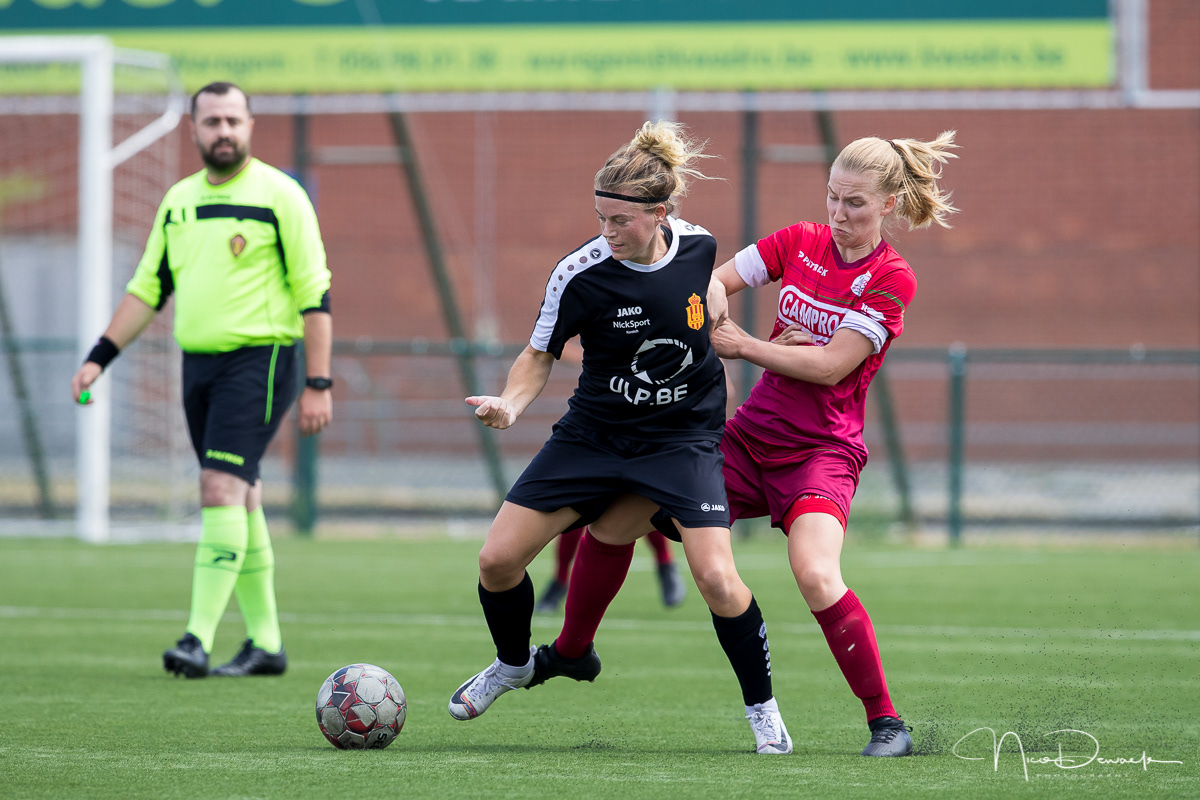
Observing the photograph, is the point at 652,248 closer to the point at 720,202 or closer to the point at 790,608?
the point at 790,608

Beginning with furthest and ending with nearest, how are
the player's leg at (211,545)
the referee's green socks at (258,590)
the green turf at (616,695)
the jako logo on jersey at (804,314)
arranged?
the referee's green socks at (258,590) → the player's leg at (211,545) → the jako logo on jersey at (804,314) → the green turf at (616,695)

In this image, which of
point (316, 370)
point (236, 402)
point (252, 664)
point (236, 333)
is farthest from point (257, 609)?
point (236, 333)

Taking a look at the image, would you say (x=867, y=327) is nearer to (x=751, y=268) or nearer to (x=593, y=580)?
(x=751, y=268)

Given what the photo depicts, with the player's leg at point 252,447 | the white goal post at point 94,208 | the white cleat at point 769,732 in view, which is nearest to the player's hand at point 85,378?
the player's leg at point 252,447

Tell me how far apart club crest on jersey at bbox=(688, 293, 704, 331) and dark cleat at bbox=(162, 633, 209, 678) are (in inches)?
93.1

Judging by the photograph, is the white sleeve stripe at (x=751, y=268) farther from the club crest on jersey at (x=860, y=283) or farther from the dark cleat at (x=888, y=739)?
the dark cleat at (x=888, y=739)

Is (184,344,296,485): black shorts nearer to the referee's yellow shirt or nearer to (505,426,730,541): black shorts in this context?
the referee's yellow shirt

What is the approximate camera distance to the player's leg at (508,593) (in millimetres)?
4398

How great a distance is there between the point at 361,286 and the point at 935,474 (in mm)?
8322

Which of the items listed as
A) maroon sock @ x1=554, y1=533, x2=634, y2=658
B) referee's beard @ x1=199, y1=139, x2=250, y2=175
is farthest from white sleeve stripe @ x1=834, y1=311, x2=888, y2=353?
referee's beard @ x1=199, y1=139, x2=250, y2=175

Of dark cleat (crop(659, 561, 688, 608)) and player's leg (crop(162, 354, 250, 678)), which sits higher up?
player's leg (crop(162, 354, 250, 678))

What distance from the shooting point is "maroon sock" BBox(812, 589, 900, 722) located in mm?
4164

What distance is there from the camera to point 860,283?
441 cm

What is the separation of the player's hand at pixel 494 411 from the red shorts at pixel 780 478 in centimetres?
76
